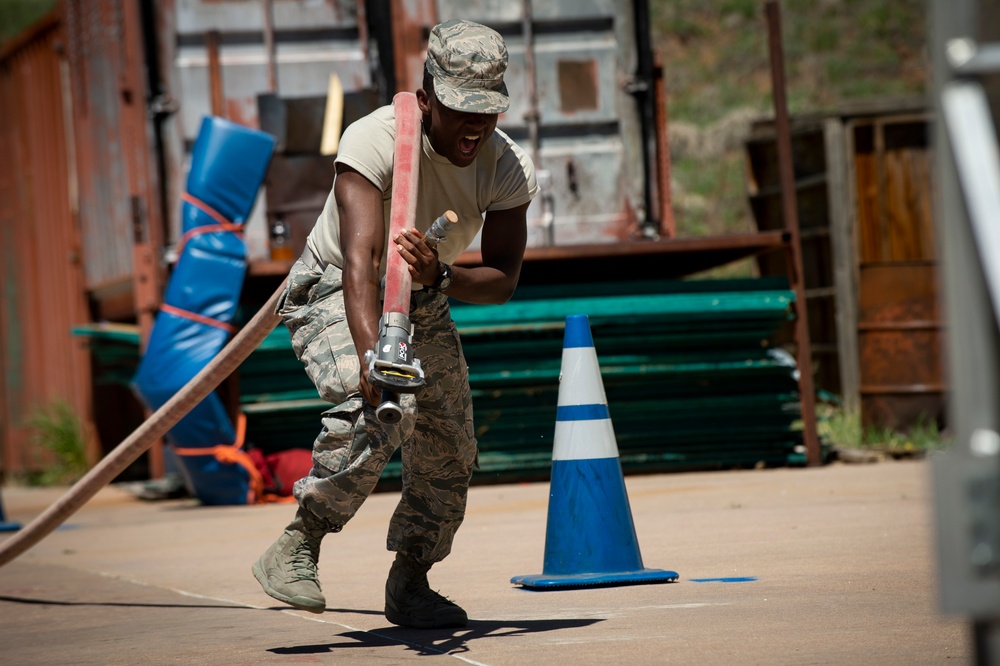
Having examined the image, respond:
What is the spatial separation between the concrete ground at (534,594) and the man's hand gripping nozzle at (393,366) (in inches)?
28.8

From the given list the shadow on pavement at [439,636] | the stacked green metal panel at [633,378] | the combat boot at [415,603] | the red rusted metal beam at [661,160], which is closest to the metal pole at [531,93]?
the red rusted metal beam at [661,160]

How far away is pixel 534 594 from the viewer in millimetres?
5098

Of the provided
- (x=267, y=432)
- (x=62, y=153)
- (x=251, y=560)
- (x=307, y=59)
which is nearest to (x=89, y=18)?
(x=62, y=153)

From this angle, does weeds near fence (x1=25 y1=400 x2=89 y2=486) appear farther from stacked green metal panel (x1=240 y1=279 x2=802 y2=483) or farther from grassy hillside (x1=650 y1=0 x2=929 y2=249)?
grassy hillside (x1=650 y1=0 x2=929 y2=249)

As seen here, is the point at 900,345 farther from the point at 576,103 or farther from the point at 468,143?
the point at 468,143

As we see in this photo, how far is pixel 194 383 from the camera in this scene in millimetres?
5043

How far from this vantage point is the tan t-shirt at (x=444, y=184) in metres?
4.14

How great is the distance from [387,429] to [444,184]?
83 centimetres

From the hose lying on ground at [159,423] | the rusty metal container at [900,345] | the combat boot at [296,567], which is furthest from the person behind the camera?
the rusty metal container at [900,345]

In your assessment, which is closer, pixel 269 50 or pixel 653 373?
pixel 653 373

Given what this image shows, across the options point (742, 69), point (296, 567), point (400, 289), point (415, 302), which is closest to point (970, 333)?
point (400, 289)

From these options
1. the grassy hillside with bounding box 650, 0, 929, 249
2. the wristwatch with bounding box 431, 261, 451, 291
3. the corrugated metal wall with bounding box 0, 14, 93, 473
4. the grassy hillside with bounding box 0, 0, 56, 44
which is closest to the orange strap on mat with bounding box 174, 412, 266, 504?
the corrugated metal wall with bounding box 0, 14, 93, 473

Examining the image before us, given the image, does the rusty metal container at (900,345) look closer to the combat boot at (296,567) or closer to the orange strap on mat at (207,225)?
the orange strap on mat at (207,225)

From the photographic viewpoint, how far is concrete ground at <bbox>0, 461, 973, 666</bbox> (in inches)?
152
